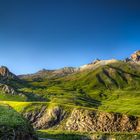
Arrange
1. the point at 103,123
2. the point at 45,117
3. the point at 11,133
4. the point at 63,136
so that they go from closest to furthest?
the point at 11,133 < the point at 63,136 < the point at 103,123 < the point at 45,117

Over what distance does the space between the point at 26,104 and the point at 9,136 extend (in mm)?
139153

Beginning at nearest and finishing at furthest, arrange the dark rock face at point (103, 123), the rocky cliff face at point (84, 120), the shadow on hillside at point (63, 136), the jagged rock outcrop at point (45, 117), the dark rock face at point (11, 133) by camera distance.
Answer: the dark rock face at point (11, 133) < the shadow on hillside at point (63, 136) < the dark rock face at point (103, 123) < the rocky cliff face at point (84, 120) < the jagged rock outcrop at point (45, 117)

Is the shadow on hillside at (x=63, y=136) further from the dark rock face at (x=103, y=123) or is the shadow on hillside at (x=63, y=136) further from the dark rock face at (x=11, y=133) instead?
the dark rock face at (x=11, y=133)

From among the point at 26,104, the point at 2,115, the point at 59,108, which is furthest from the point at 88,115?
the point at 2,115

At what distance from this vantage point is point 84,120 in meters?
146

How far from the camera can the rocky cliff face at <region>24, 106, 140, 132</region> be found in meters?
143

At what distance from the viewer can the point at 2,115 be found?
25984 mm

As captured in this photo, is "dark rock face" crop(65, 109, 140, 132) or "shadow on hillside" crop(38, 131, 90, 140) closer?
"shadow on hillside" crop(38, 131, 90, 140)

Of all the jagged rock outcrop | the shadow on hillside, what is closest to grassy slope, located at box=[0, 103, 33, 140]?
the shadow on hillside

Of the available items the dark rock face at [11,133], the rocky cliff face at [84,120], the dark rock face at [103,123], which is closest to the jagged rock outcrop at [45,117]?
the rocky cliff face at [84,120]

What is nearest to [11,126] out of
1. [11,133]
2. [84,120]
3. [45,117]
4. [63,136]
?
[11,133]

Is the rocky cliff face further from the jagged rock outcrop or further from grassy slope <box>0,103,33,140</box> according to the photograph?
grassy slope <box>0,103,33,140</box>

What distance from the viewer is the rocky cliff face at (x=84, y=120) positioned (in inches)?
5635

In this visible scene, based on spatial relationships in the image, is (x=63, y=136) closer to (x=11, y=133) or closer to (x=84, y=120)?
(x=84, y=120)
